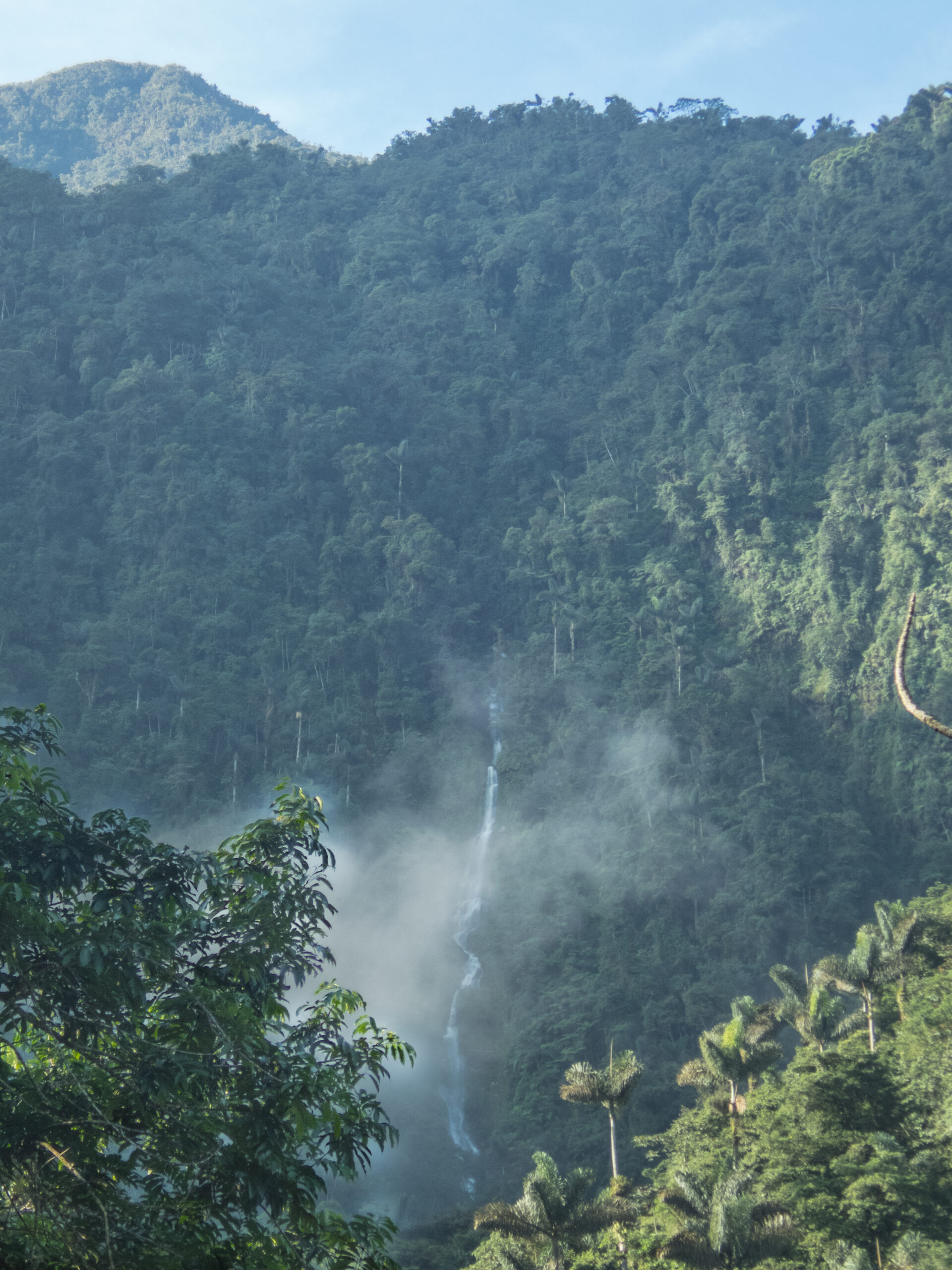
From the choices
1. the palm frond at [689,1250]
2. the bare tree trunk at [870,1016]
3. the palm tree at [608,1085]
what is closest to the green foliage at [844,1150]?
the palm frond at [689,1250]

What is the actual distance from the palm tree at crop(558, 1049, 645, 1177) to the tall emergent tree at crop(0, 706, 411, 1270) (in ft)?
51.3

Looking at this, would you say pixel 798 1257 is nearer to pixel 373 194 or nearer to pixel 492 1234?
pixel 492 1234

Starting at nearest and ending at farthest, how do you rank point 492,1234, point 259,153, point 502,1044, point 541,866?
point 492,1234 < point 502,1044 < point 541,866 < point 259,153

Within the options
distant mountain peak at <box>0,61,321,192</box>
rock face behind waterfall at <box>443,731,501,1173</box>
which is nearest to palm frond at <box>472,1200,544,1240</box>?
rock face behind waterfall at <box>443,731,501,1173</box>

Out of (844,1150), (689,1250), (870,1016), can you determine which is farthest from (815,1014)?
(689,1250)

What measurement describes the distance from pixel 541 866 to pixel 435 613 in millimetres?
23318

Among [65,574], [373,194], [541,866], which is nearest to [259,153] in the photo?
[373,194]

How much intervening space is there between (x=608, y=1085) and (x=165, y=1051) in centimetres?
1803

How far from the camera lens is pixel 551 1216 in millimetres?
20125

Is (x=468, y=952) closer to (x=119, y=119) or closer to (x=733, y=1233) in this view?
(x=733, y=1233)

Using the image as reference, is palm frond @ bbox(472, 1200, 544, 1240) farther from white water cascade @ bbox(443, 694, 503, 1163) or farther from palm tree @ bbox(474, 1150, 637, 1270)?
white water cascade @ bbox(443, 694, 503, 1163)

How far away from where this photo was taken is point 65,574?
6975 cm

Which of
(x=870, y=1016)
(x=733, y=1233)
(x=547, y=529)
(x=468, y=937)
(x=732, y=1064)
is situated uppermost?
(x=547, y=529)

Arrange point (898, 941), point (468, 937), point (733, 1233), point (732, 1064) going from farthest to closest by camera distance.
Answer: point (468, 937), point (898, 941), point (732, 1064), point (733, 1233)
